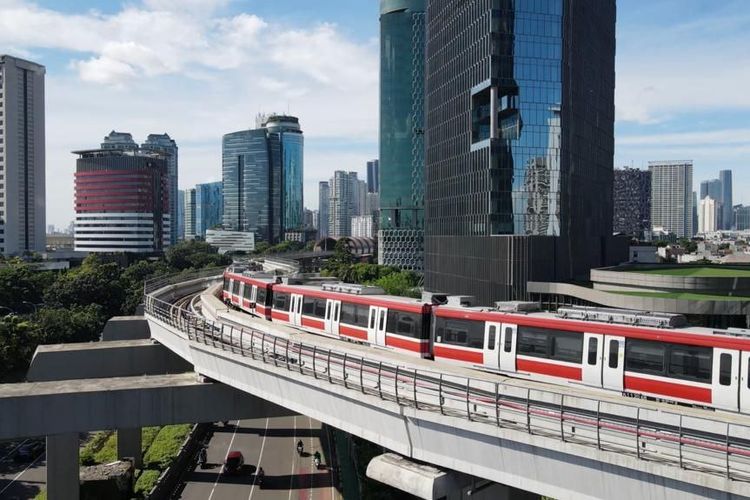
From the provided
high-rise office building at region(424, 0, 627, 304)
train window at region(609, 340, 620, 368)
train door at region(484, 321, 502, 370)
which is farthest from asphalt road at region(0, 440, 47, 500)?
high-rise office building at region(424, 0, 627, 304)

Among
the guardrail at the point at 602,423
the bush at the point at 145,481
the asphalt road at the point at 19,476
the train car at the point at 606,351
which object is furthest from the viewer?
the asphalt road at the point at 19,476

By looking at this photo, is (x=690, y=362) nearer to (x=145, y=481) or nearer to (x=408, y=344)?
(x=408, y=344)

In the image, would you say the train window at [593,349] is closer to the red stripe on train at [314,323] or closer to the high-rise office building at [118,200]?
the red stripe on train at [314,323]

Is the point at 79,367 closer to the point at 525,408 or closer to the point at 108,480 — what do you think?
the point at 108,480

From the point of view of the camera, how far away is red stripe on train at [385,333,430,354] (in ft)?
82.0

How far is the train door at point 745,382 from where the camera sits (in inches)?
639

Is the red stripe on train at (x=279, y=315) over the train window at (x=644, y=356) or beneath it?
beneath

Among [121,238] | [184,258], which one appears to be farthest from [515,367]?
[121,238]

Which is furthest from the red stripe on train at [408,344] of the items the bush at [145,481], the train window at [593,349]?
the bush at [145,481]

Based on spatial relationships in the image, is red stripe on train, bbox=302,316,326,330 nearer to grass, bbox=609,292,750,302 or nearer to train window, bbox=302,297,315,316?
train window, bbox=302,297,315,316

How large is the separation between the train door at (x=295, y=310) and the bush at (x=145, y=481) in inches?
454

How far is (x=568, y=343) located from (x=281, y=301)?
18751 mm

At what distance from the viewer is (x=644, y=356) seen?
18609 millimetres

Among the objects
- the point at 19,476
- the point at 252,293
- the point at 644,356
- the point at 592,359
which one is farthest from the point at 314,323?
the point at 19,476
